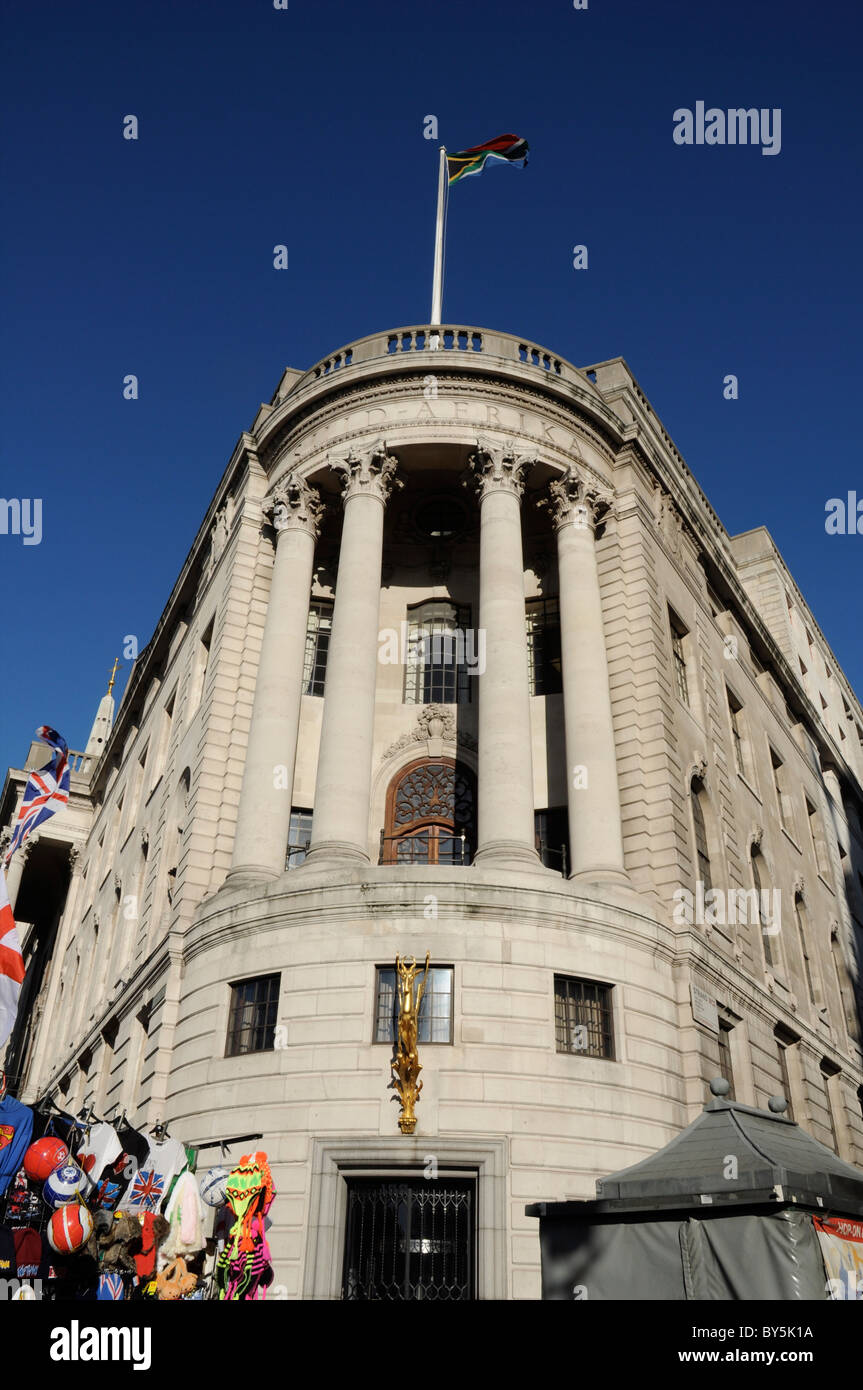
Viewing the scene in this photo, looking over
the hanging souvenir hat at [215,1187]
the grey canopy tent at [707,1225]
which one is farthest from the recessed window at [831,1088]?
the grey canopy tent at [707,1225]

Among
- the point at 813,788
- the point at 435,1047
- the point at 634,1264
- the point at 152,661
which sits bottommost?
the point at 634,1264

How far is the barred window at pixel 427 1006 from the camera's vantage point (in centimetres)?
1922

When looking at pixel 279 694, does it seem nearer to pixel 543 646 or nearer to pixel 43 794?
pixel 43 794

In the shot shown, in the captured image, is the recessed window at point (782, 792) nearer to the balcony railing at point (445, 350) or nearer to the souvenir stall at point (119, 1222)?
the balcony railing at point (445, 350)

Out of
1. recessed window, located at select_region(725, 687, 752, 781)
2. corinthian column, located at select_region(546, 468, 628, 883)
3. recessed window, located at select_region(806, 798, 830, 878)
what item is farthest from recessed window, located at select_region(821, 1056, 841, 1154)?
corinthian column, located at select_region(546, 468, 628, 883)

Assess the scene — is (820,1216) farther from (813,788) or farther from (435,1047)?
(813,788)

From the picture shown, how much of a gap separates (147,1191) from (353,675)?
39.4 feet

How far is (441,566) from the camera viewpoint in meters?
31.3

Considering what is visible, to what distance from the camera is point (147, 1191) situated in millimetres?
16281

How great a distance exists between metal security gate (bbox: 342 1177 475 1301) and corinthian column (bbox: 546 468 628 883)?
766 cm

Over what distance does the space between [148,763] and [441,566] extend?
15.2m

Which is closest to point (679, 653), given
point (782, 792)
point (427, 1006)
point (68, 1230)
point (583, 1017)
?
point (782, 792)
